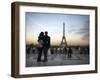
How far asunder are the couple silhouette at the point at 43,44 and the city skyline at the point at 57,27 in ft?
0.10

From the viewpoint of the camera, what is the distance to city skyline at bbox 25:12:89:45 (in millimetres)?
1932

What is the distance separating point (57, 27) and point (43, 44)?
19 centimetres

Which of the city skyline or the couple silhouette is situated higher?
the city skyline

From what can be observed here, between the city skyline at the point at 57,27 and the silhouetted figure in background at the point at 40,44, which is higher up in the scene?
the city skyline at the point at 57,27

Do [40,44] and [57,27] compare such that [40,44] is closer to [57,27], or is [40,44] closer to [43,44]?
[43,44]

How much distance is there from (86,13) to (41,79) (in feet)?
2.29

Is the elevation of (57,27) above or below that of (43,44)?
above

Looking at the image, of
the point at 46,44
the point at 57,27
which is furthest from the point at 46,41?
the point at 57,27

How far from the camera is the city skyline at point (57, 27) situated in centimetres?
193

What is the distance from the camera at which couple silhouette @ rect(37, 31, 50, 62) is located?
197cm

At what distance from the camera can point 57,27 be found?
202 cm

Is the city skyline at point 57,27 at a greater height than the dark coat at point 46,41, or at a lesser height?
greater

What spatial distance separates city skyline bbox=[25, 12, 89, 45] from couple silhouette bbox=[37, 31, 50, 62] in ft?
0.10

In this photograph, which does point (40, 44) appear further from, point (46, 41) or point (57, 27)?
point (57, 27)
